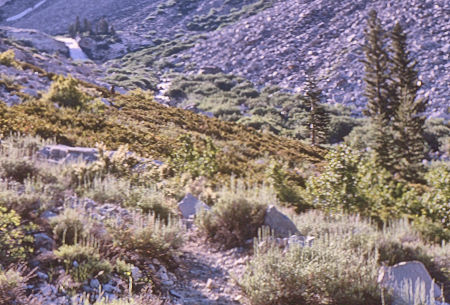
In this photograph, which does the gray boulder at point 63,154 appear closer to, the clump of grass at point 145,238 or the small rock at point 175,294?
the clump of grass at point 145,238

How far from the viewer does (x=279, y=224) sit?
5.91 metres

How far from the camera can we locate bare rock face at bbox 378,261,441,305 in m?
4.36

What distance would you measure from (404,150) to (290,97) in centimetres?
2711

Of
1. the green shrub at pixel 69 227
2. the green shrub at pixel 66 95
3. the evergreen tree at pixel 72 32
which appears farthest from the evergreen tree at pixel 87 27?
the green shrub at pixel 69 227

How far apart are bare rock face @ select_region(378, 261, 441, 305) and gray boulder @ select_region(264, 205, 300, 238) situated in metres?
1.45

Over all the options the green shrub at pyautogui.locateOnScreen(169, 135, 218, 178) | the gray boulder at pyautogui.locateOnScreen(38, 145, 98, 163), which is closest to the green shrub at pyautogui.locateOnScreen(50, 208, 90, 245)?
the gray boulder at pyautogui.locateOnScreen(38, 145, 98, 163)

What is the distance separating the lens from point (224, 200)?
6207 mm

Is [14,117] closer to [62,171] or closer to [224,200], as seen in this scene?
[62,171]

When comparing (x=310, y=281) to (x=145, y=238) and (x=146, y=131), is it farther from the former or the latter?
(x=146, y=131)

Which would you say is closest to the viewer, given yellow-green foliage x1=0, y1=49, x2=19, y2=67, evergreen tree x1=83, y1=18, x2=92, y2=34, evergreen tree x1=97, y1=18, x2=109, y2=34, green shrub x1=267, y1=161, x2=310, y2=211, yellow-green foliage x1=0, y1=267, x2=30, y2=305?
yellow-green foliage x1=0, y1=267, x2=30, y2=305

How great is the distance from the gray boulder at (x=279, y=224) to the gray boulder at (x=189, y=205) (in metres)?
1.25

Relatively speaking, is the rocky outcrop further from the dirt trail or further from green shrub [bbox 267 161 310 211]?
the dirt trail

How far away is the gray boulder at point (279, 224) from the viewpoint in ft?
19.1

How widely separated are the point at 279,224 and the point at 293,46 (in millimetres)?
58866
